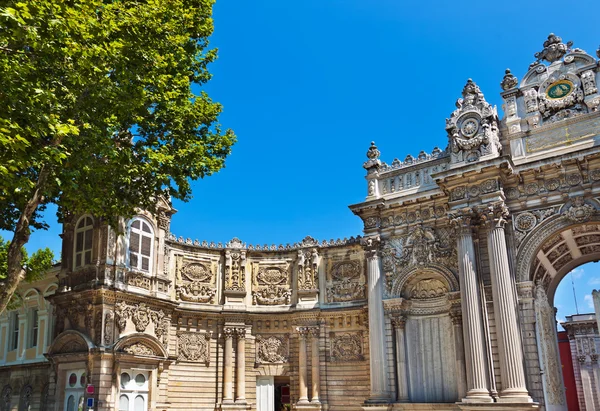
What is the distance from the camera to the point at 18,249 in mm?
15938

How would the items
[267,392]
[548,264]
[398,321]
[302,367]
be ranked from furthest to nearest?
[267,392]
[302,367]
[398,321]
[548,264]

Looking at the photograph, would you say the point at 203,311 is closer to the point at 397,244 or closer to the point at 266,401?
the point at 266,401

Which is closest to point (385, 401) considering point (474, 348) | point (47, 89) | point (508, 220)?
point (474, 348)

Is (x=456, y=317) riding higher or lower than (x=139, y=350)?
higher

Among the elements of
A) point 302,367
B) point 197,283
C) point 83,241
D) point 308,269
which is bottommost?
point 302,367

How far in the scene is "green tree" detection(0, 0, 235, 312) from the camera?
13.3 meters

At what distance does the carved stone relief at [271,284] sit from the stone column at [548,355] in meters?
11.7

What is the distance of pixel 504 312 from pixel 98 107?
51.5 ft

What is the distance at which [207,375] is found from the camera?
90.0 feet

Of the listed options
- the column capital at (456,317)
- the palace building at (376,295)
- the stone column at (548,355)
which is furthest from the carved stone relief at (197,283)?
the stone column at (548,355)

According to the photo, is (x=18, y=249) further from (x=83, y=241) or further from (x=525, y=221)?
(x=525, y=221)

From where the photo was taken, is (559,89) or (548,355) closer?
(548,355)

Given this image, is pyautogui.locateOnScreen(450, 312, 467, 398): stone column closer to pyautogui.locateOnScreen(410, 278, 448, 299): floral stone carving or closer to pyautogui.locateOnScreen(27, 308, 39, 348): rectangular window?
pyautogui.locateOnScreen(410, 278, 448, 299): floral stone carving

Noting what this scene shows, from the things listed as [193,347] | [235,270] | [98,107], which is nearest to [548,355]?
[235,270]
